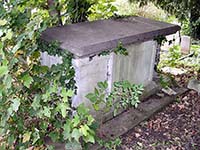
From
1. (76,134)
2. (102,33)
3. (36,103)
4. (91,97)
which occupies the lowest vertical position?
(76,134)

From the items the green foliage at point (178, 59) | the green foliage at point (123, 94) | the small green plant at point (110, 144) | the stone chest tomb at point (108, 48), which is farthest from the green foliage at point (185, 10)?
the small green plant at point (110, 144)

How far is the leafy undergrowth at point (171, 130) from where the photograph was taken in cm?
306

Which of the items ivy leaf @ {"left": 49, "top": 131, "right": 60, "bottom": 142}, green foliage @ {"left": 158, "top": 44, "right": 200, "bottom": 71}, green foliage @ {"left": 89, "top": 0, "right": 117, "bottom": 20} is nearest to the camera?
ivy leaf @ {"left": 49, "top": 131, "right": 60, "bottom": 142}

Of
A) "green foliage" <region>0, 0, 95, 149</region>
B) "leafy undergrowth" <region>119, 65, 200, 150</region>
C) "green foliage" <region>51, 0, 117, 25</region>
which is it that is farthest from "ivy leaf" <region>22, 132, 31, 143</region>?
"green foliage" <region>51, 0, 117, 25</region>

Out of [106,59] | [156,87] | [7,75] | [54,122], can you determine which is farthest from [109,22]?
[7,75]

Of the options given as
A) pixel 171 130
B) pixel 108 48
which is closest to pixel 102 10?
pixel 108 48

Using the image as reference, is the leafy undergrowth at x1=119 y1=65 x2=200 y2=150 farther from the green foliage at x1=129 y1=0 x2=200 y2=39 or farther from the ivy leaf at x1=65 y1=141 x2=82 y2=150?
the green foliage at x1=129 y1=0 x2=200 y2=39

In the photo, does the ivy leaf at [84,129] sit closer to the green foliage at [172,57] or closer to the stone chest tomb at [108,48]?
the stone chest tomb at [108,48]

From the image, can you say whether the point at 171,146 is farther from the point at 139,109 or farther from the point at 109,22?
the point at 109,22

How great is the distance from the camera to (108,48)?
9.84ft

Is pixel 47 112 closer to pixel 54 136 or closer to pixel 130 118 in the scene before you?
pixel 54 136

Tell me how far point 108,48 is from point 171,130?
1224mm

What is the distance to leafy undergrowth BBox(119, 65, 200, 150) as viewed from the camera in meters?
3.06

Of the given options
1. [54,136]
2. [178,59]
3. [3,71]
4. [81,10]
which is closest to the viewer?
[3,71]
